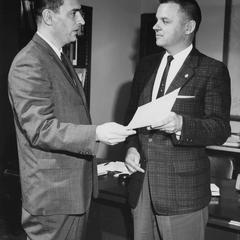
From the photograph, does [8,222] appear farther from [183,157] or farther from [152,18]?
[152,18]

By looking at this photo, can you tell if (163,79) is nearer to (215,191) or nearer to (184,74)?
(184,74)

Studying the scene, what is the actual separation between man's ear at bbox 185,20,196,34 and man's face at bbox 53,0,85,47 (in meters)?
0.59

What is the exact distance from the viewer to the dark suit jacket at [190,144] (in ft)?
6.12

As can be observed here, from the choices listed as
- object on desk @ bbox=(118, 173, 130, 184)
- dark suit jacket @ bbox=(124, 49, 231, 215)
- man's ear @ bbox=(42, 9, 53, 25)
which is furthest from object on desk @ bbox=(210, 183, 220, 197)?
man's ear @ bbox=(42, 9, 53, 25)

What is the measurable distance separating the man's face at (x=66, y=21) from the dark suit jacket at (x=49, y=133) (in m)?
0.09

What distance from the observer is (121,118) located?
4598 millimetres

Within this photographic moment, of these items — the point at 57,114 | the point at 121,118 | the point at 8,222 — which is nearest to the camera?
the point at 57,114

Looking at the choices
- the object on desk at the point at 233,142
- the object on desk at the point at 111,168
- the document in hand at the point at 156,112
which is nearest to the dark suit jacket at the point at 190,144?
→ the document in hand at the point at 156,112

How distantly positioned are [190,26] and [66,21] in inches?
27.0

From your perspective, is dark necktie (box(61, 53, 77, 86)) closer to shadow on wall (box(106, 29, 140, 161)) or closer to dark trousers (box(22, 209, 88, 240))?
dark trousers (box(22, 209, 88, 240))

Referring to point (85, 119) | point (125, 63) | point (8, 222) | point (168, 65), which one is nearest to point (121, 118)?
point (125, 63)

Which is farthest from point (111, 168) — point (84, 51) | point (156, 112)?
point (84, 51)

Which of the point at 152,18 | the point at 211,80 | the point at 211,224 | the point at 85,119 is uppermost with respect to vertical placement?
the point at 152,18

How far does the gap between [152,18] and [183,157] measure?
308 cm
